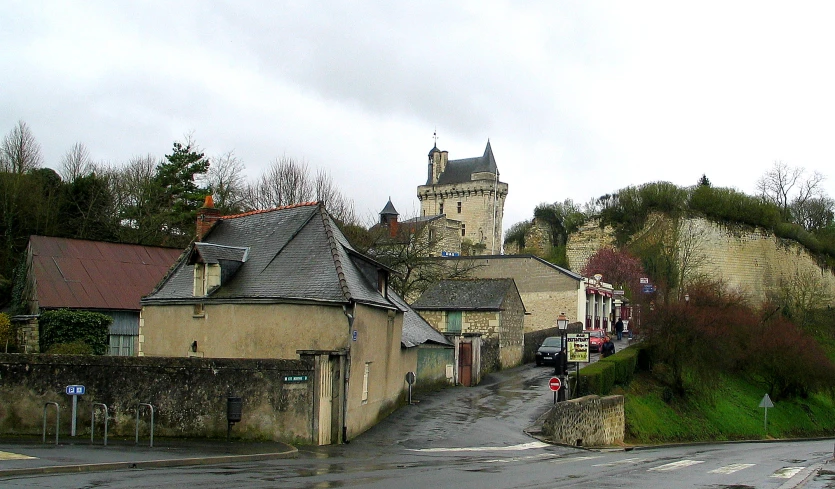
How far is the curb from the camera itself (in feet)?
40.5

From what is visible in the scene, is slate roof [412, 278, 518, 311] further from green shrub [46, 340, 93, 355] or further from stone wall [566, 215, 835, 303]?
stone wall [566, 215, 835, 303]

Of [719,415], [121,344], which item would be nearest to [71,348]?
[121,344]

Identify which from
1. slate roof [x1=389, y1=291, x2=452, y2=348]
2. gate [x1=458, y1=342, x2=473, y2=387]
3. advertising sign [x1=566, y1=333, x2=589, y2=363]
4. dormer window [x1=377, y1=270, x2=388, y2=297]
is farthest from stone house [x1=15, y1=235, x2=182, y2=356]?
advertising sign [x1=566, y1=333, x2=589, y2=363]

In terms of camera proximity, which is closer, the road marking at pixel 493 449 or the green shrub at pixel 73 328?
the road marking at pixel 493 449

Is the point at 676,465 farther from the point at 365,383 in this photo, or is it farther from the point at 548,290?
the point at 548,290

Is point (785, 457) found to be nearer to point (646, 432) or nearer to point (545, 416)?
point (545, 416)

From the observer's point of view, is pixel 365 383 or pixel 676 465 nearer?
pixel 676 465

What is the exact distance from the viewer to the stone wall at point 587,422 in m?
23.6

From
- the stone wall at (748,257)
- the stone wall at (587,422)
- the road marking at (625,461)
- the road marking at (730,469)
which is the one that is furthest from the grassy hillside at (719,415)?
the stone wall at (748,257)

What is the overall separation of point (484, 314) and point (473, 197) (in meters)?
88.3

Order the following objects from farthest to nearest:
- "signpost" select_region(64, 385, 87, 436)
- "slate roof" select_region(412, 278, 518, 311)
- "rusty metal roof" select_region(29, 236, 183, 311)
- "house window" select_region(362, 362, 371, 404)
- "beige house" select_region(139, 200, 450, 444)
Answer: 1. "slate roof" select_region(412, 278, 518, 311)
2. "rusty metal roof" select_region(29, 236, 183, 311)
3. "house window" select_region(362, 362, 371, 404)
4. "beige house" select_region(139, 200, 450, 444)
5. "signpost" select_region(64, 385, 87, 436)

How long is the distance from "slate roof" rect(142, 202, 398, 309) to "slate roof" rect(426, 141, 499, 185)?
336ft

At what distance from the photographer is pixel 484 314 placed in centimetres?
3816

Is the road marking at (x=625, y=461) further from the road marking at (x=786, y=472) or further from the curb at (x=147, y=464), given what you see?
the curb at (x=147, y=464)
